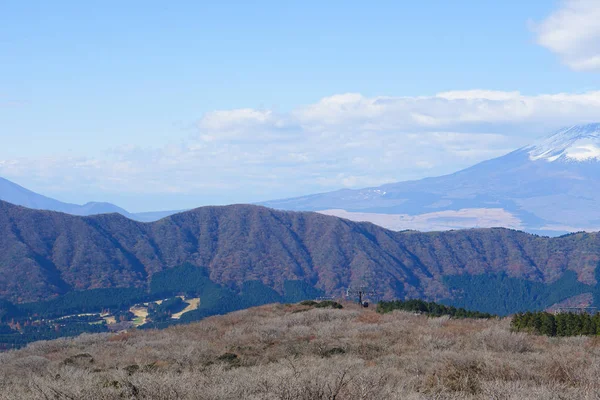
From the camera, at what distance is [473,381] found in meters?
23.9

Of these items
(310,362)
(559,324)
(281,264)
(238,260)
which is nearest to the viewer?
(310,362)

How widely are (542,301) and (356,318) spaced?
396ft

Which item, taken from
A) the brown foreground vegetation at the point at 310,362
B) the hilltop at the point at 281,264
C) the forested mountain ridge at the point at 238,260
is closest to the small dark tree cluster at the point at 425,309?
the brown foreground vegetation at the point at 310,362

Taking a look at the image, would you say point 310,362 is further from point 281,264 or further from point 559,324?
point 281,264

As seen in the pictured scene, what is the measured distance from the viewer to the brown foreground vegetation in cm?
1928

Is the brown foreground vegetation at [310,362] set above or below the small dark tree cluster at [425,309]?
above

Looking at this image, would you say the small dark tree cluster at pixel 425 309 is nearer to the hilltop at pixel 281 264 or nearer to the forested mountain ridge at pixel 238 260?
the forested mountain ridge at pixel 238 260

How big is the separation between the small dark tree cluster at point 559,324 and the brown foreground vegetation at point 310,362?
550 centimetres

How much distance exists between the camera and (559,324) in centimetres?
4962

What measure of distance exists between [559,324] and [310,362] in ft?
90.6

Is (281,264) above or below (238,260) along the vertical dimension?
below

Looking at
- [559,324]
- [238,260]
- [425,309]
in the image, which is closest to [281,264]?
[238,260]

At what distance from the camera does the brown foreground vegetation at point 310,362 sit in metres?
19.3

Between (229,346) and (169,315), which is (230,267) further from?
(229,346)
